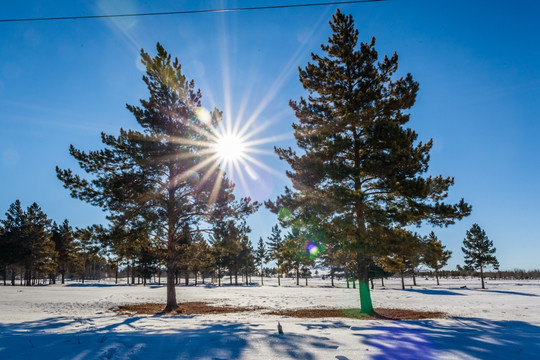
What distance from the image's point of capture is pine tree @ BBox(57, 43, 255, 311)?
1538 cm

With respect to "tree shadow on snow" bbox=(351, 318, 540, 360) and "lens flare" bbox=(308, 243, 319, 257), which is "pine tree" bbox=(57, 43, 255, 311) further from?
"tree shadow on snow" bbox=(351, 318, 540, 360)

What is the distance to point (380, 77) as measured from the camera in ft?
49.1

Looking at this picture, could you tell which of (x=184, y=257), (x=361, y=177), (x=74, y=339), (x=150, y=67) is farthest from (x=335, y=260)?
(x=150, y=67)

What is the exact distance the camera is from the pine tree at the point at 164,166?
15375 mm

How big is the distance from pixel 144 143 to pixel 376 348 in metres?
14.4

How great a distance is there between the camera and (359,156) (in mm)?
15188

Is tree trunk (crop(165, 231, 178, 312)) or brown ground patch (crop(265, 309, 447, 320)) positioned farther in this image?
tree trunk (crop(165, 231, 178, 312))

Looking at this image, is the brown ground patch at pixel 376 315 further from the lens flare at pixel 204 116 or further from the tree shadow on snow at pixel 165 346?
the lens flare at pixel 204 116

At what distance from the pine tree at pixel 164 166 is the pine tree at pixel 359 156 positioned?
Result: 15.5 ft

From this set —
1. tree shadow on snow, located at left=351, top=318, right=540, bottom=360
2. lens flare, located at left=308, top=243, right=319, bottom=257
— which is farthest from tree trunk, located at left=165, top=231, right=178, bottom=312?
tree shadow on snow, located at left=351, top=318, right=540, bottom=360

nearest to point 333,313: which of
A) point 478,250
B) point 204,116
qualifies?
point 204,116

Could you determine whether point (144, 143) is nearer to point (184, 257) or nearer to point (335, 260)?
point (184, 257)

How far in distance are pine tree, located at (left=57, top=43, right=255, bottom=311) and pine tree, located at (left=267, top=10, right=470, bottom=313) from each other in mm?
4713

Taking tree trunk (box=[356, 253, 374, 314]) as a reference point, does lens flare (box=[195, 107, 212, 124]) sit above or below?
above
